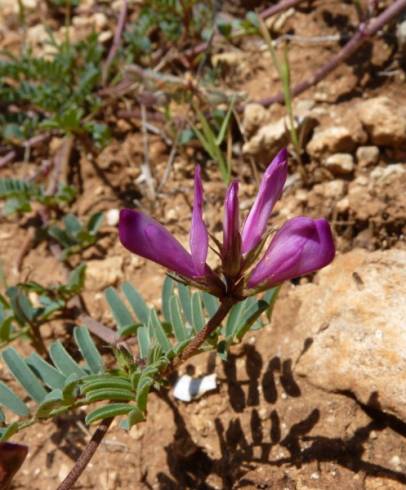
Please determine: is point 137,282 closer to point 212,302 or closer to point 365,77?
point 212,302

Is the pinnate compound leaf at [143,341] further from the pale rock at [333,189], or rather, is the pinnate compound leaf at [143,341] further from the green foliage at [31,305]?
the pale rock at [333,189]

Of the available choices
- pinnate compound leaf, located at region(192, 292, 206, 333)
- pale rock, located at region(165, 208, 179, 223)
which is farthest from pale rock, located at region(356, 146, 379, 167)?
pinnate compound leaf, located at region(192, 292, 206, 333)

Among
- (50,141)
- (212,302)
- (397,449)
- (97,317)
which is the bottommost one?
(397,449)

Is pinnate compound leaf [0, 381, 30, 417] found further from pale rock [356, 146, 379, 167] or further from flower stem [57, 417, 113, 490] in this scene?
pale rock [356, 146, 379, 167]

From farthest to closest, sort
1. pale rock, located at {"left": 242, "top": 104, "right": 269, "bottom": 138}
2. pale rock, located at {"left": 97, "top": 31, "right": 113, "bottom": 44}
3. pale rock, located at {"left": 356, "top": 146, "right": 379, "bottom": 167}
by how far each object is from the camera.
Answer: pale rock, located at {"left": 97, "top": 31, "right": 113, "bottom": 44}
pale rock, located at {"left": 242, "top": 104, "right": 269, "bottom": 138}
pale rock, located at {"left": 356, "top": 146, "right": 379, "bottom": 167}

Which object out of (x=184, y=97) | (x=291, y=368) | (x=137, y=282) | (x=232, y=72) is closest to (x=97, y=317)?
(x=137, y=282)

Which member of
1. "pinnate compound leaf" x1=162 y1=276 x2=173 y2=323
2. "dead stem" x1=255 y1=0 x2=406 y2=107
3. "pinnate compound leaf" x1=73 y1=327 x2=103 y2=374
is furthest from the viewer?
"dead stem" x1=255 y1=0 x2=406 y2=107

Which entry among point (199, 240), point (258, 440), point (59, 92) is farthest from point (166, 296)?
point (59, 92)
